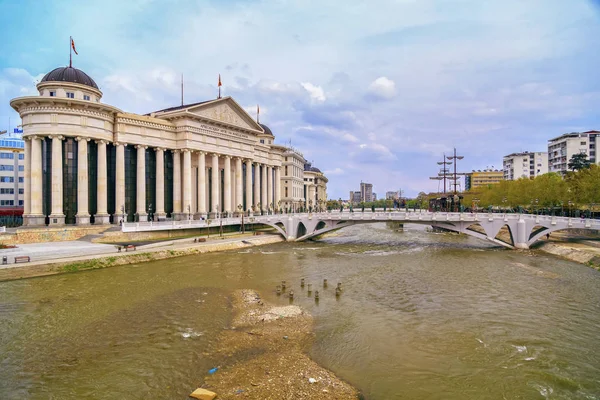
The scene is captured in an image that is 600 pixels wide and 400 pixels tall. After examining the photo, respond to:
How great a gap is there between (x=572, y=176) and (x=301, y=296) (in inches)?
2614

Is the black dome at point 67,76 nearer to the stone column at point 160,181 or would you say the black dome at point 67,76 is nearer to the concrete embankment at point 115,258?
the stone column at point 160,181

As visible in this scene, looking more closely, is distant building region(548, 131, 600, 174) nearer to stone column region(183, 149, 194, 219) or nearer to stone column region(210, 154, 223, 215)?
stone column region(210, 154, 223, 215)

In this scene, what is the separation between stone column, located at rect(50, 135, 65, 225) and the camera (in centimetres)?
→ 4903

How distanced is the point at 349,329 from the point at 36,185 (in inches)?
1956

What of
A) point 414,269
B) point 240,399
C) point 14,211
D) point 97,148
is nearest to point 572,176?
point 414,269

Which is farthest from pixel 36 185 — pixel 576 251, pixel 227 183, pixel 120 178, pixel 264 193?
pixel 576 251

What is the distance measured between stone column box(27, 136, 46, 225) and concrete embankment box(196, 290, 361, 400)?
4195cm

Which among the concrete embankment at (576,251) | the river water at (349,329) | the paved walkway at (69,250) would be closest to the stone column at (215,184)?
the paved walkway at (69,250)

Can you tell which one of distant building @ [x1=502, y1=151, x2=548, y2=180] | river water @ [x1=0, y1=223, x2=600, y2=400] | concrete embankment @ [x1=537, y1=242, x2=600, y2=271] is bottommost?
river water @ [x1=0, y1=223, x2=600, y2=400]

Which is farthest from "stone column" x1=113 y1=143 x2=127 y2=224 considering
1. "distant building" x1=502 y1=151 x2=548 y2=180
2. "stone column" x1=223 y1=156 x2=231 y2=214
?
"distant building" x1=502 y1=151 x2=548 y2=180

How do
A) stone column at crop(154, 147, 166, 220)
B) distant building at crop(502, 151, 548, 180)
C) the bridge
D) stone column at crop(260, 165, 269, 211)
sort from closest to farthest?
1. the bridge
2. stone column at crop(154, 147, 166, 220)
3. stone column at crop(260, 165, 269, 211)
4. distant building at crop(502, 151, 548, 180)

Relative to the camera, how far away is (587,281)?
31.7 m

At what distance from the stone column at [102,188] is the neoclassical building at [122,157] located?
0.14 meters

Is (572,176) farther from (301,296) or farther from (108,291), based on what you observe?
(108,291)
